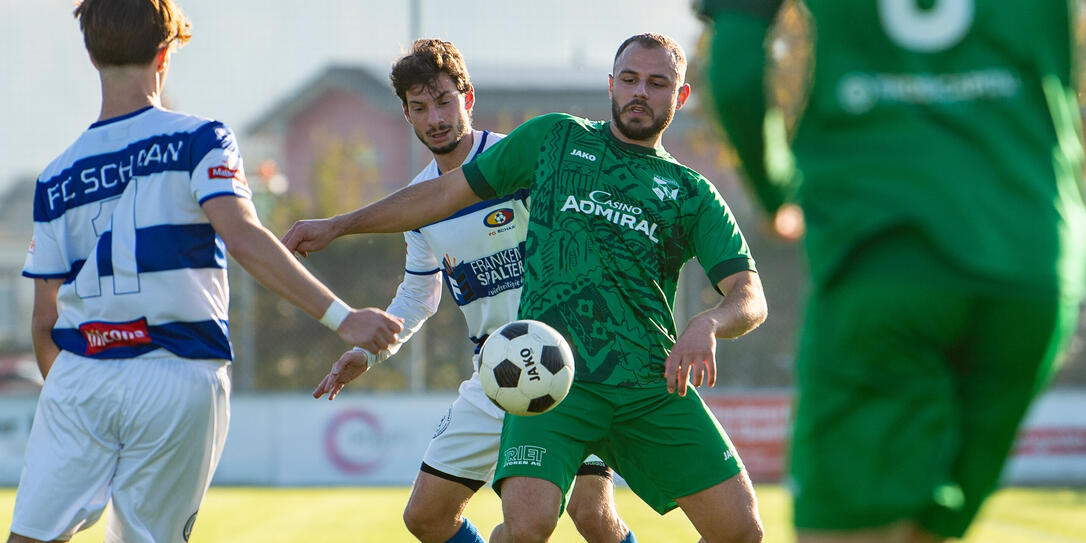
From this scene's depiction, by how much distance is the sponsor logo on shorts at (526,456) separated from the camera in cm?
423

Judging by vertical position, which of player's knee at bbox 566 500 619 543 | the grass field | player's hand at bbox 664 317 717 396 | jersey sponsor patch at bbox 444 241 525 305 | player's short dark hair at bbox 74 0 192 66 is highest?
player's short dark hair at bbox 74 0 192 66

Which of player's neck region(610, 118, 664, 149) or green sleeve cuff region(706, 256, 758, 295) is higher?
player's neck region(610, 118, 664, 149)

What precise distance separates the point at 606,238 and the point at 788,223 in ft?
6.20

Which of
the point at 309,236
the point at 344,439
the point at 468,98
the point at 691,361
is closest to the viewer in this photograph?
the point at 691,361

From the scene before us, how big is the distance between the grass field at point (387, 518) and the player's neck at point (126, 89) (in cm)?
552

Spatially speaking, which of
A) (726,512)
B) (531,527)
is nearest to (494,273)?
(531,527)

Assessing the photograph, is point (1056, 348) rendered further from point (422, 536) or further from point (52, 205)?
point (422, 536)

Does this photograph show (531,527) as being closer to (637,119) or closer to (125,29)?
(637,119)

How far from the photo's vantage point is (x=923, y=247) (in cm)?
220

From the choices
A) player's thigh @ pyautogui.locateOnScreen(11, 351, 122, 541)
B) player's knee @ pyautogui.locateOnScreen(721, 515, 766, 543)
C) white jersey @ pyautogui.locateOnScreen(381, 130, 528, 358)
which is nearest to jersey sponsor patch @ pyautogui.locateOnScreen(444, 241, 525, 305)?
white jersey @ pyautogui.locateOnScreen(381, 130, 528, 358)

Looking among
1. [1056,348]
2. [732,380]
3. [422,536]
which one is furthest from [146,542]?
[732,380]

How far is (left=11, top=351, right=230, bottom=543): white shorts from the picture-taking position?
3.43m

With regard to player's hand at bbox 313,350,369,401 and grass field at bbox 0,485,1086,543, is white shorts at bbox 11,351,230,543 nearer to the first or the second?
player's hand at bbox 313,350,369,401

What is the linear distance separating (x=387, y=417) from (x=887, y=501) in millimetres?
12281
